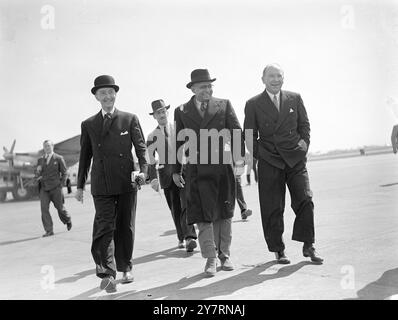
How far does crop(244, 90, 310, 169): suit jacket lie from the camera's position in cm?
586

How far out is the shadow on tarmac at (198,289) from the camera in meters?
4.59

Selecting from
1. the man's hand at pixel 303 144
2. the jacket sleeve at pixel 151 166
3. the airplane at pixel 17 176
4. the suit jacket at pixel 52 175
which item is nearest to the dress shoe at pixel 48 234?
the suit jacket at pixel 52 175

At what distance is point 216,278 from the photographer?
5258 mm

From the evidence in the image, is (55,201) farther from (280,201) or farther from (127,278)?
(280,201)

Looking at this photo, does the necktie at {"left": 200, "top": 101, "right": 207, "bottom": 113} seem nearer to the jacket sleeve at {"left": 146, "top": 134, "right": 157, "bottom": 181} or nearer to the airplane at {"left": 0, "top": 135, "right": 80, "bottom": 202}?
the jacket sleeve at {"left": 146, "top": 134, "right": 157, "bottom": 181}

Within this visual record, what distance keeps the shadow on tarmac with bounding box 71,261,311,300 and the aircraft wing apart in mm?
25674

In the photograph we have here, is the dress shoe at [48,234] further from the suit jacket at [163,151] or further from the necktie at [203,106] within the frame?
the necktie at [203,106]

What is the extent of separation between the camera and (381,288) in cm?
432

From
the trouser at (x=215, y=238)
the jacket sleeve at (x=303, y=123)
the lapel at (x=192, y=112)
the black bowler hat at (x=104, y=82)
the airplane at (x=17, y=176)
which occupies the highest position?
the black bowler hat at (x=104, y=82)

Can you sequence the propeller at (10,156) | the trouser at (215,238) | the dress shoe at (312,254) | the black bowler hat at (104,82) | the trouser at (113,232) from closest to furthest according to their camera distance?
the trouser at (113,232)
the black bowler hat at (104,82)
the dress shoe at (312,254)
the trouser at (215,238)
the propeller at (10,156)

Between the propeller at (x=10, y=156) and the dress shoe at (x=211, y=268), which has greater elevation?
the propeller at (x=10, y=156)
